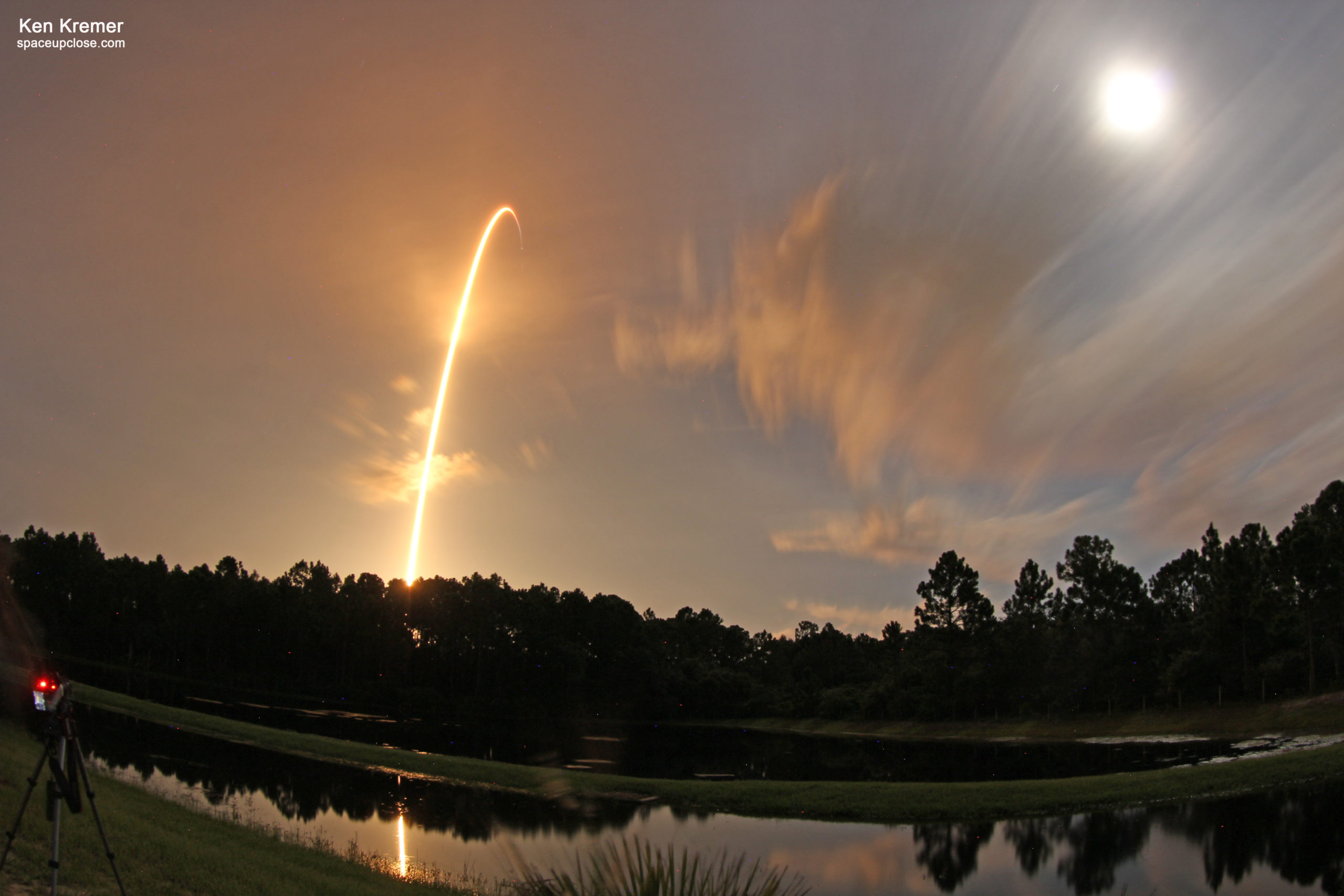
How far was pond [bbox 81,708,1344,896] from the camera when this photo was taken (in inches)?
942

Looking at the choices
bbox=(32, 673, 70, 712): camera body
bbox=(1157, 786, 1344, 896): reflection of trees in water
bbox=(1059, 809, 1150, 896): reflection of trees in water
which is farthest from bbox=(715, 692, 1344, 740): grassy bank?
bbox=(32, 673, 70, 712): camera body

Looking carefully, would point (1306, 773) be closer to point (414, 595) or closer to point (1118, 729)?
point (1118, 729)

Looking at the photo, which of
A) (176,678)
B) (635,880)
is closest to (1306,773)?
(635,880)

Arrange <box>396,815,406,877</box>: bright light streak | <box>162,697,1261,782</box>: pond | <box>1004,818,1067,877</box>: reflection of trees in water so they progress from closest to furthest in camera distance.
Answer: <box>396,815,406,877</box>: bright light streak, <box>1004,818,1067,877</box>: reflection of trees in water, <box>162,697,1261,782</box>: pond

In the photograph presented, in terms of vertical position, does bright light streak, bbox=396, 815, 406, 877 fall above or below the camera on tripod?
below

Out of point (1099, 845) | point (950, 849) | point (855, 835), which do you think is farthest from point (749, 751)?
point (1099, 845)

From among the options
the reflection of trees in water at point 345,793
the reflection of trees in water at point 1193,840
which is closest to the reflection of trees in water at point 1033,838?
the reflection of trees in water at point 1193,840

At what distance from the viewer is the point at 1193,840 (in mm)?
27000

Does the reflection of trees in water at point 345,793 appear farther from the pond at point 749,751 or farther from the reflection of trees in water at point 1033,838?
the reflection of trees in water at point 1033,838

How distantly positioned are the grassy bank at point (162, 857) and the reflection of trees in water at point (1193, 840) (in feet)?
60.7

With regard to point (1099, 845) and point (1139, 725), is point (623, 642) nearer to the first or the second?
point (1139, 725)

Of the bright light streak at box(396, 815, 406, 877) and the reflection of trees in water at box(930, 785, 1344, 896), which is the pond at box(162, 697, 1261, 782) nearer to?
the reflection of trees in water at box(930, 785, 1344, 896)

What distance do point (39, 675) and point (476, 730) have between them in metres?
78.9

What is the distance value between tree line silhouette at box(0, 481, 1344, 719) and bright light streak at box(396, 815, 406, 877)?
7994cm
